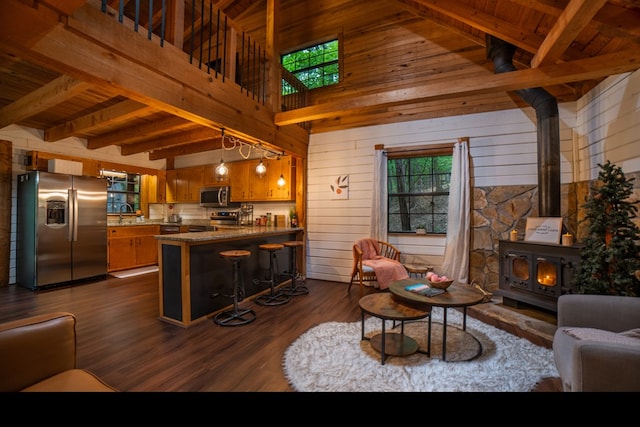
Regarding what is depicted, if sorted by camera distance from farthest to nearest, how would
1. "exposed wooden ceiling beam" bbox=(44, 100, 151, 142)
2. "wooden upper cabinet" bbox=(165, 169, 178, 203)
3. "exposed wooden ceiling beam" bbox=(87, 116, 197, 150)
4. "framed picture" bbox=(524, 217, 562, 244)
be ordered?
"wooden upper cabinet" bbox=(165, 169, 178, 203) → "exposed wooden ceiling beam" bbox=(87, 116, 197, 150) → "exposed wooden ceiling beam" bbox=(44, 100, 151, 142) → "framed picture" bbox=(524, 217, 562, 244)

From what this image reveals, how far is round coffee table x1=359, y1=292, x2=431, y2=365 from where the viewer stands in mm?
2123

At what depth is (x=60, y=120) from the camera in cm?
443

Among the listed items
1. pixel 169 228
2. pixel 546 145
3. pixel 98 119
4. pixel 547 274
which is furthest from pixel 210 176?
pixel 547 274

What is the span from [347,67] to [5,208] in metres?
6.20

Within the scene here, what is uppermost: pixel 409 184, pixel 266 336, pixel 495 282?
pixel 409 184

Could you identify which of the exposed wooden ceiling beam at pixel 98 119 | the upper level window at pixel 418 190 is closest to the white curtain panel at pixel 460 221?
the upper level window at pixel 418 190

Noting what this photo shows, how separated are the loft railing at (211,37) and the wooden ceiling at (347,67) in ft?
0.57

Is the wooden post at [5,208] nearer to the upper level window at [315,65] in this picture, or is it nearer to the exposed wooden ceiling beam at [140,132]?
the exposed wooden ceiling beam at [140,132]

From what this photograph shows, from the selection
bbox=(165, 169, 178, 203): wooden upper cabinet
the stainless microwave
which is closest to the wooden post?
bbox=(165, 169, 178, 203): wooden upper cabinet

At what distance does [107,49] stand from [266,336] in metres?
2.78

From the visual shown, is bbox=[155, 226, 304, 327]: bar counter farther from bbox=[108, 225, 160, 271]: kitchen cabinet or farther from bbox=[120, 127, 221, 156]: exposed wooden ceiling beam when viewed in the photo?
bbox=[108, 225, 160, 271]: kitchen cabinet

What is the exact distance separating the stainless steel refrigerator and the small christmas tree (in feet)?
22.4

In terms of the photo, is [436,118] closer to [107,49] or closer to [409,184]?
[409,184]
